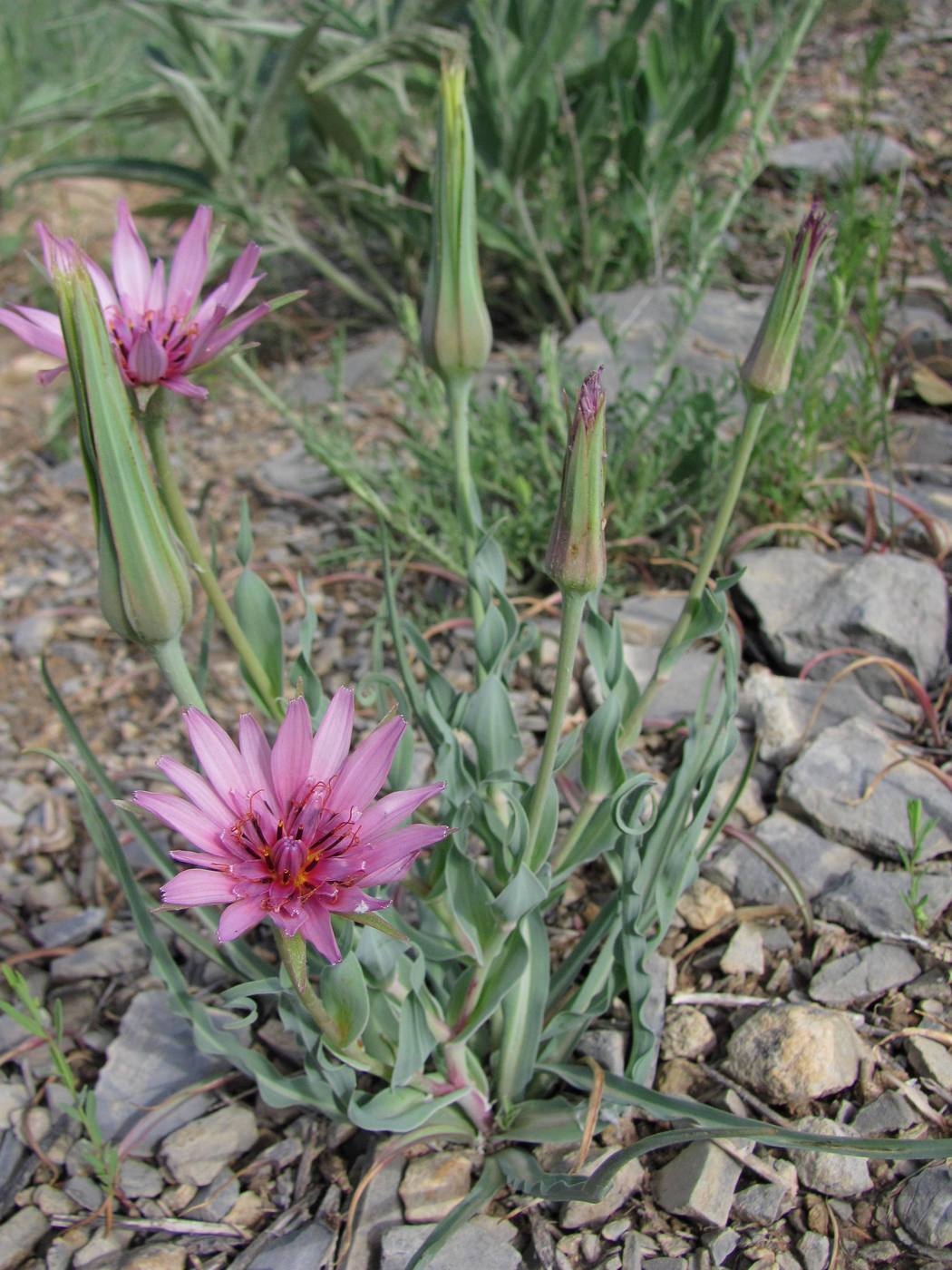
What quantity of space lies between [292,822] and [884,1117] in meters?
1.00

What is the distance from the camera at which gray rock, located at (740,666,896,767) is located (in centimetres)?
236

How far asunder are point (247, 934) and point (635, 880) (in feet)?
2.84

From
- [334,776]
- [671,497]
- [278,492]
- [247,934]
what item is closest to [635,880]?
[334,776]

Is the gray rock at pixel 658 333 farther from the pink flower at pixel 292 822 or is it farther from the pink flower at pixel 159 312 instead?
the pink flower at pixel 292 822

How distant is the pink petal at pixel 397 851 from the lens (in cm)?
118

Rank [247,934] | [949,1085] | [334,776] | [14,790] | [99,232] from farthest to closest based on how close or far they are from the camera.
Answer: [99,232] → [14,790] → [247,934] → [949,1085] → [334,776]

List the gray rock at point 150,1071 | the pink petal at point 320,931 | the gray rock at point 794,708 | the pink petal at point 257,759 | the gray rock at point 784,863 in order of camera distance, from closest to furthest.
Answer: the pink petal at point 320,931 → the pink petal at point 257,759 → the gray rock at point 150,1071 → the gray rock at point 784,863 → the gray rock at point 794,708

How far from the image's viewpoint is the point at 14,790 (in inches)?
107

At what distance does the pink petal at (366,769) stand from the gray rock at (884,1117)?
0.94 m

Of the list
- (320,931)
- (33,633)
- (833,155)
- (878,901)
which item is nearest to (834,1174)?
(878,901)

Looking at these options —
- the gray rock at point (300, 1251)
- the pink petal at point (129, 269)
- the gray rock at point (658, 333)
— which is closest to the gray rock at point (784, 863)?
the gray rock at point (300, 1251)

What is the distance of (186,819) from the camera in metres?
1.27

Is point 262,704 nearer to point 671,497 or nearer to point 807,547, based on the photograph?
point 671,497

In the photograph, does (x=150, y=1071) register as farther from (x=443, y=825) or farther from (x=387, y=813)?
(x=387, y=813)
